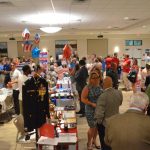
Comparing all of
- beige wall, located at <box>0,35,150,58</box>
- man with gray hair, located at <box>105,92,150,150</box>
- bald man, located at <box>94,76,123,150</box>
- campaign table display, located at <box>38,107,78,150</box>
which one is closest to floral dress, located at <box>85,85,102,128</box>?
campaign table display, located at <box>38,107,78,150</box>

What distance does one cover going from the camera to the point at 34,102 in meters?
4.18

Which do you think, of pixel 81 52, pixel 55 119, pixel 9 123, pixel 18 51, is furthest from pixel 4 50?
pixel 55 119

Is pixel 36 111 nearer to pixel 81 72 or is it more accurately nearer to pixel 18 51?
pixel 81 72

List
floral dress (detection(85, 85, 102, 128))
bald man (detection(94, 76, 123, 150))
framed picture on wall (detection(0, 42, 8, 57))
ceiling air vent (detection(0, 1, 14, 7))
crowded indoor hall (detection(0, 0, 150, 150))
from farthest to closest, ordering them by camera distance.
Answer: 1. framed picture on wall (detection(0, 42, 8, 57))
2. ceiling air vent (detection(0, 1, 14, 7))
3. floral dress (detection(85, 85, 102, 128))
4. bald man (detection(94, 76, 123, 150))
5. crowded indoor hall (detection(0, 0, 150, 150))

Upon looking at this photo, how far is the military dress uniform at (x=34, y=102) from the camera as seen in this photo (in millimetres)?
4152

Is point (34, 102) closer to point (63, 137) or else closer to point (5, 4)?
point (63, 137)

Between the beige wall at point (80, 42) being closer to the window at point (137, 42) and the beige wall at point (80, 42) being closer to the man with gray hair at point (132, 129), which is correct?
the window at point (137, 42)

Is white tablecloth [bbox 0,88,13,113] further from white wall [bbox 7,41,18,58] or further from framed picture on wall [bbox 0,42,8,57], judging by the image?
framed picture on wall [bbox 0,42,8,57]

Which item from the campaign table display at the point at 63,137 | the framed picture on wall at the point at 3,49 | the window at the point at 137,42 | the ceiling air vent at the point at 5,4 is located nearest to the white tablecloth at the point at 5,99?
the ceiling air vent at the point at 5,4

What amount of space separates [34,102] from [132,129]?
6.89 feet

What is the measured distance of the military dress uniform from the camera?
4.15 meters

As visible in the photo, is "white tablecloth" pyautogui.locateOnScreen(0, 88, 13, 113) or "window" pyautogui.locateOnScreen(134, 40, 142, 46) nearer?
"white tablecloth" pyautogui.locateOnScreen(0, 88, 13, 113)

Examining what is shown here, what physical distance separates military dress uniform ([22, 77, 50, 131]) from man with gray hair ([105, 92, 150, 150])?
73.0 inches

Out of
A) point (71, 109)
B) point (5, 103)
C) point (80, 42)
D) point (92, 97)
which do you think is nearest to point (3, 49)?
point (80, 42)
